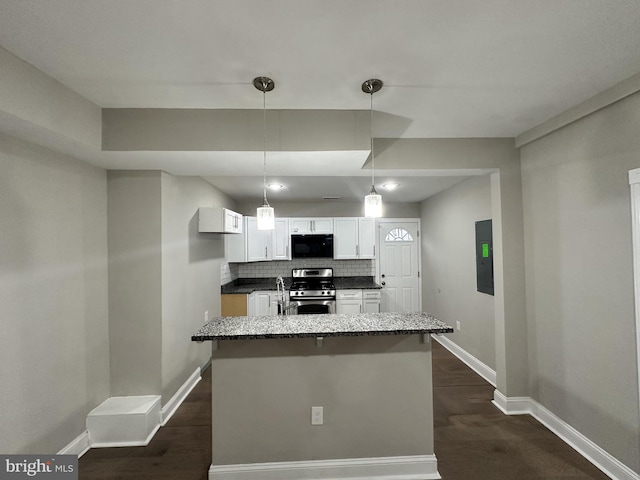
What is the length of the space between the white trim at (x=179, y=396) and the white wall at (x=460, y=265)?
132 inches

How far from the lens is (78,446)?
2.13 metres

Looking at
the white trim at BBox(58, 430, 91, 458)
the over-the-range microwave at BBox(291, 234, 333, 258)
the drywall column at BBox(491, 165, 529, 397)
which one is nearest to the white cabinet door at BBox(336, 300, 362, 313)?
the over-the-range microwave at BBox(291, 234, 333, 258)

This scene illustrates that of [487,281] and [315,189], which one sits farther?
[315,189]

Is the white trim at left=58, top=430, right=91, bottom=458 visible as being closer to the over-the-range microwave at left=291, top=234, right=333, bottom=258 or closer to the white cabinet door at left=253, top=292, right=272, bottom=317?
the white cabinet door at left=253, top=292, right=272, bottom=317

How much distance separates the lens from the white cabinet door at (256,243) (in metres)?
4.79

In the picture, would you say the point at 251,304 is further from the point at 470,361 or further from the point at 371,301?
the point at 470,361

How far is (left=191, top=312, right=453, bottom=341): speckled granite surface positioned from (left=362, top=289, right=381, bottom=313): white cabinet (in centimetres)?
272

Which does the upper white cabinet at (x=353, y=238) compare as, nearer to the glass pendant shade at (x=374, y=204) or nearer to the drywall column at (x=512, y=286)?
the drywall column at (x=512, y=286)

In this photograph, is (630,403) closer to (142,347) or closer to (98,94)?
(142,347)

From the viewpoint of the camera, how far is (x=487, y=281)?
3166 millimetres

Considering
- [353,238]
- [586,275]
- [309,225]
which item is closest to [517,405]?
[586,275]

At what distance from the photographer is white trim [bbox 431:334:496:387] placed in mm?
3176

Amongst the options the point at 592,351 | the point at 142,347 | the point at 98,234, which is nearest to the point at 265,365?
the point at 142,347

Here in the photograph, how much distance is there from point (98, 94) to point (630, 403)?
3921mm
